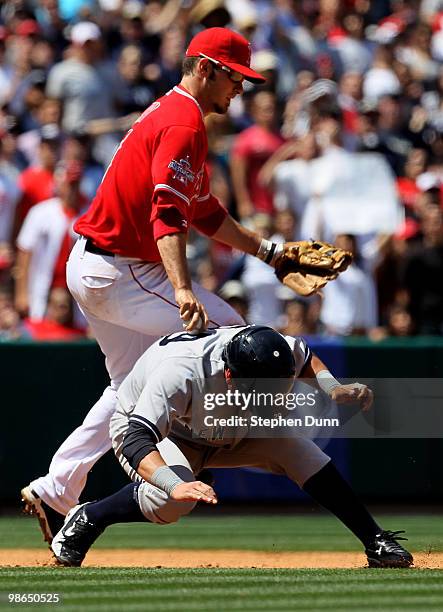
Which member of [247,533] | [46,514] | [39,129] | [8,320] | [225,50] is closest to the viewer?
[225,50]

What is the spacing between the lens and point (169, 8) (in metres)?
13.1

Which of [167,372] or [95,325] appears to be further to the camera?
[95,325]

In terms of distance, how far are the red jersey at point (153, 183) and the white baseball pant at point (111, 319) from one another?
3.9 inches

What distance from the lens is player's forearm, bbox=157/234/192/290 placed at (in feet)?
18.6

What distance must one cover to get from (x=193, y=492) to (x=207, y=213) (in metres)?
1.91

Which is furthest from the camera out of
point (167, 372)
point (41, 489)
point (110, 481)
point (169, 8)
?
point (169, 8)

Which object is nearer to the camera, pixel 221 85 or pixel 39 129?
pixel 221 85

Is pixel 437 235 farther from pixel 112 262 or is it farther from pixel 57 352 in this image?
pixel 112 262

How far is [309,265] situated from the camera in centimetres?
652

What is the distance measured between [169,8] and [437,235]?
13.2 ft

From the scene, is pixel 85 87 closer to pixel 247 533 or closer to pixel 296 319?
pixel 296 319

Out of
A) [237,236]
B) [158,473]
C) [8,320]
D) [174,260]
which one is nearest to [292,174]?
[8,320]

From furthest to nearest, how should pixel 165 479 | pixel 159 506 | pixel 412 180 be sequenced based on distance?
1. pixel 412 180
2. pixel 159 506
3. pixel 165 479

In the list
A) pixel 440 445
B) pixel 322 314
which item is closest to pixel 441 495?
pixel 440 445
